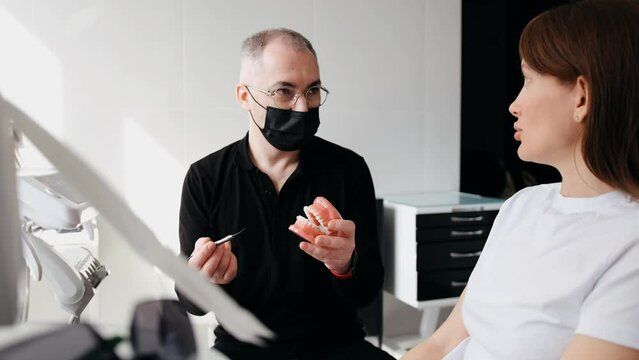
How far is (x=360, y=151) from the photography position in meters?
3.12

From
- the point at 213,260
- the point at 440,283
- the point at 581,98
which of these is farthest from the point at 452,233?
the point at 581,98

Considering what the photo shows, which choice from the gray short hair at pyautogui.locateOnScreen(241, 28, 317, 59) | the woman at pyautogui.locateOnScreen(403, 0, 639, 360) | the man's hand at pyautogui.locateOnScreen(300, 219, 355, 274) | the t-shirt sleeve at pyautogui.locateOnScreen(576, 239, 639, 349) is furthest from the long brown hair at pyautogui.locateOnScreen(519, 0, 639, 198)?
the gray short hair at pyautogui.locateOnScreen(241, 28, 317, 59)

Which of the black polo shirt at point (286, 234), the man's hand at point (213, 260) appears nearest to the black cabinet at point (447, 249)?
the black polo shirt at point (286, 234)

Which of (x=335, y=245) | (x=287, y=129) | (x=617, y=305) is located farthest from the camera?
(x=287, y=129)

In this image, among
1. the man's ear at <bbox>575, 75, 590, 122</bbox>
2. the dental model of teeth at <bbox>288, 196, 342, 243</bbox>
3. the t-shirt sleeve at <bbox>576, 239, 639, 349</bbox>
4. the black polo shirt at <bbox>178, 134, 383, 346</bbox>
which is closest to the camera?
the t-shirt sleeve at <bbox>576, 239, 639, 349</bbox>

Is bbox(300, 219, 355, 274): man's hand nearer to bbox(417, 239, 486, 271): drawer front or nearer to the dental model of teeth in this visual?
the dental model of teeth

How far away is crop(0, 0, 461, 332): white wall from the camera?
267 cm

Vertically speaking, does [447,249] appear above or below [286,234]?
below

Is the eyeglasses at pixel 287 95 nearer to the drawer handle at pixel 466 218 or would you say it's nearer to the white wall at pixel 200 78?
the white wall at pixel 200 78

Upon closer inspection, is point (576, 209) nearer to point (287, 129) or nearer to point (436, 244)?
point (287, 129)

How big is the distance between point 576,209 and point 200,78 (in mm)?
2174

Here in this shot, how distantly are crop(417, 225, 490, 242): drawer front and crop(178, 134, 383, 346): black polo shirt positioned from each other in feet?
3.27

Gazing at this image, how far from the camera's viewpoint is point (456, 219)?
9.24 ft

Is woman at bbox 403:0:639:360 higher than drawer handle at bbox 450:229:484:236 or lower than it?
higher
